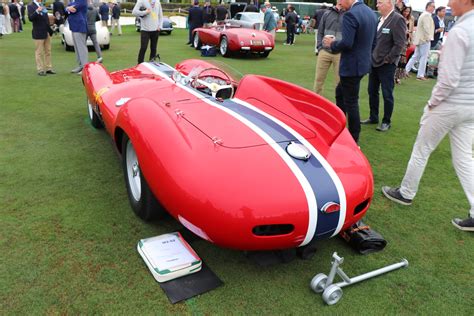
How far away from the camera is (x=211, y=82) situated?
11.9 feet

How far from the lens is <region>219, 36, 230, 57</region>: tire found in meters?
11.9

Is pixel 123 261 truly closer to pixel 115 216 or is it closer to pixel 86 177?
pixel 115 216

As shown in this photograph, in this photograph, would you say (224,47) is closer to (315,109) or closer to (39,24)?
(39,24)

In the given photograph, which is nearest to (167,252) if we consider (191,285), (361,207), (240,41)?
(191,285)

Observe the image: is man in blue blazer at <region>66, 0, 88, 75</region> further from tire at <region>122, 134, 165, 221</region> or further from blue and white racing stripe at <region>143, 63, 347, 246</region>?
blue and white racing stripe at <region>143, 63, 347, 246</region>

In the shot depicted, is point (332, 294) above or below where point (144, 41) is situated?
below

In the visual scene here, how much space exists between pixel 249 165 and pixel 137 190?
46.8 inches

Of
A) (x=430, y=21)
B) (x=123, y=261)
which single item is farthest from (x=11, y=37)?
(x=123, y=261)

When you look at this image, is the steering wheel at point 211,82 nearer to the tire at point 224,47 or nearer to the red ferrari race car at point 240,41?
the red ferrari race car at point 240,41

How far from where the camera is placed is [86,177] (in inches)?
146

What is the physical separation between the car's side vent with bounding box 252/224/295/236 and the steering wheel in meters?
1.71

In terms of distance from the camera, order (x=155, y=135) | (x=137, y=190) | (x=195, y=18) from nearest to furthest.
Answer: (x=155, y=135)
(x=137, y=190)
(x=195, y=18)

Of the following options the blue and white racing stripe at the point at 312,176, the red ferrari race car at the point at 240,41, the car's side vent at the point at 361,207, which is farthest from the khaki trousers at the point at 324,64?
the red ferrari race car at the point at 240,41

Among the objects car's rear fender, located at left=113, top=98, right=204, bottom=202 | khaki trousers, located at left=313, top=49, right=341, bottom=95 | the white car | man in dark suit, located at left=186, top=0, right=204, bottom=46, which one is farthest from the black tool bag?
man in dark suit, located at left=186, top=0, right=204, bottom=46
